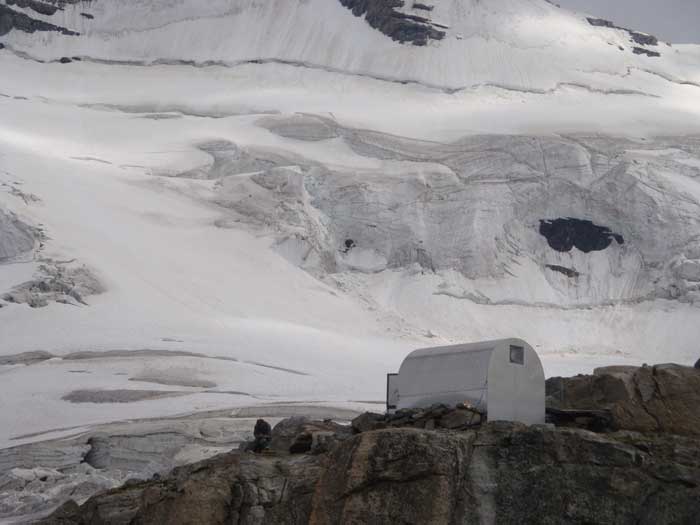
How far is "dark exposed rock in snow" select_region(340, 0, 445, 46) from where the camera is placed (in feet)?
317

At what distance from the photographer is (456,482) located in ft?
53.9

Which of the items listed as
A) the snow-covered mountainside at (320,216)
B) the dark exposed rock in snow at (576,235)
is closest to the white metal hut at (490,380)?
A: the snow-covered mountainside at (320,216)

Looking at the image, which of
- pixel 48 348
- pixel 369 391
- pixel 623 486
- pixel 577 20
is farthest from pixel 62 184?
pixel 577 20

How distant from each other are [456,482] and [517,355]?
411 centimetres

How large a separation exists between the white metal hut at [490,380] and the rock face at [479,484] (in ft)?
6.98

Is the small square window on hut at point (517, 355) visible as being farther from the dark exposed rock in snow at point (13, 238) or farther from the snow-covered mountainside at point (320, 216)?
the dark exposed rock in snow at point (13, 238)

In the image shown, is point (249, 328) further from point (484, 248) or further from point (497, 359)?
point (497, 359)

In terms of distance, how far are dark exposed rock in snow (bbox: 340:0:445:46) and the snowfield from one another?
298 cm

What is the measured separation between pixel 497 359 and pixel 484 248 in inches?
1594

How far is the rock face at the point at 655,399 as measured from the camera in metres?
20.0

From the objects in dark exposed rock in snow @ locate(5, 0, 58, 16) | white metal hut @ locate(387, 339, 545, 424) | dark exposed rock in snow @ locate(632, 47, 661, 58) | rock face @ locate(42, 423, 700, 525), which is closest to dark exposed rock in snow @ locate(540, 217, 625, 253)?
dark exposed rock in snow @ locate(632, 47, 661, 58)

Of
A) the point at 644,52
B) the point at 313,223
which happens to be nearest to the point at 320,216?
the point at 313,223

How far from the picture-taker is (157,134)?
71.9 meters

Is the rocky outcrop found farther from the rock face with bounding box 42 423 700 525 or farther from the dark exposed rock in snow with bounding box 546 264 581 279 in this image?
the dark exposed rock in snow with bounding box 546 264 581 279
